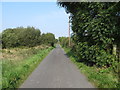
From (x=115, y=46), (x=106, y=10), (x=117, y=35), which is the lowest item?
(x=115, y=46)

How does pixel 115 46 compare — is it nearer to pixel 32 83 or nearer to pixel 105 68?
pixel 105 68

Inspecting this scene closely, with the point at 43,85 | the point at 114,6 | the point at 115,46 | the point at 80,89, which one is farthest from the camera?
the point at 115,46

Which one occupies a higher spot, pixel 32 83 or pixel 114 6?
pixel 114 6

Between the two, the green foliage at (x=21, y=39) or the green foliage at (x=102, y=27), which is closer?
the green foliage at (x=102, y=27)

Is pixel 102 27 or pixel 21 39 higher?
pixel 102 27

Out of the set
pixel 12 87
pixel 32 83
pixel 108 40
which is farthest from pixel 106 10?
pixel 12 87

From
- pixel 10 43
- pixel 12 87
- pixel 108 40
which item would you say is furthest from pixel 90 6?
pixel 10 43

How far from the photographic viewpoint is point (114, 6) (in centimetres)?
816

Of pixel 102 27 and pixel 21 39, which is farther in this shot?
pixel 21 39

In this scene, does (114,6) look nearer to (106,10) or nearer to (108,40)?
(106,10)

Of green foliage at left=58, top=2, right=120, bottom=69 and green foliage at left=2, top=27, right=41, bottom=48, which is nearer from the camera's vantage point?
green foliage at left=58, top=2, right=120, bottom=69

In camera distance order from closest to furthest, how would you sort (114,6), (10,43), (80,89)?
(80,89) → (114,6) → (10,43)

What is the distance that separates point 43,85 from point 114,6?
5.72 metres

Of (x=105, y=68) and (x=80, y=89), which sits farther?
(x=105, y=68)
